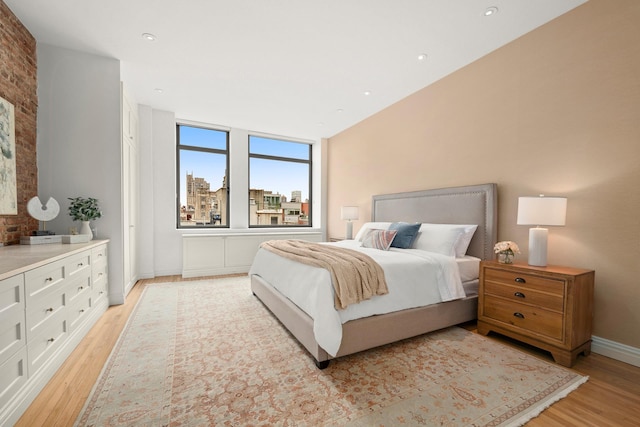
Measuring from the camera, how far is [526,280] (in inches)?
86.5

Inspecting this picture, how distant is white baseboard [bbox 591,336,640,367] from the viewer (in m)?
2.00

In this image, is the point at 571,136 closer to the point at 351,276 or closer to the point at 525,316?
the point at 525,316

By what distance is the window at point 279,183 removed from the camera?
5.93 meters

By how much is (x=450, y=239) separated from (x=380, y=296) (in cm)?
126

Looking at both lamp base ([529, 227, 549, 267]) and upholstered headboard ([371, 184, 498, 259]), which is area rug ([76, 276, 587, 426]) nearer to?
lamp base ([529, 227, 549, 267])

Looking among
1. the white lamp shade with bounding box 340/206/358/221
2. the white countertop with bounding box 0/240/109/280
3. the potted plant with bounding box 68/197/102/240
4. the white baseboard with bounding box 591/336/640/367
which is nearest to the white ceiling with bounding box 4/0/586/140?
the potted plant with bounding box 68/197/102/240

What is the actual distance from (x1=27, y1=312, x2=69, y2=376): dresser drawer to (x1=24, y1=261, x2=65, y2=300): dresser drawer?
221mm

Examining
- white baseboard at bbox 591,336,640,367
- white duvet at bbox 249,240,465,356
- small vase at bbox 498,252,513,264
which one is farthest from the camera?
small vase at bbox 498,252,513,264

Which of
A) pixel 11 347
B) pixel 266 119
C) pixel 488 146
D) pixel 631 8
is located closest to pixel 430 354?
pixel 488 146

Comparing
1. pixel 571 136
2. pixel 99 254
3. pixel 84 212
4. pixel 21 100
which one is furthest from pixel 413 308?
pixel 21 100

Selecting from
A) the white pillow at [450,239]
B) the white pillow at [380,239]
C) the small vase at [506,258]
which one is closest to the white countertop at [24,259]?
the white pillow at [380,239]

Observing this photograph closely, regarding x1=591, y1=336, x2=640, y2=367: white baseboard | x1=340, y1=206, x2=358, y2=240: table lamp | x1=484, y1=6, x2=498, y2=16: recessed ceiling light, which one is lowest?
x1=591, y1=336, x2=640, y2=367: white baseboard

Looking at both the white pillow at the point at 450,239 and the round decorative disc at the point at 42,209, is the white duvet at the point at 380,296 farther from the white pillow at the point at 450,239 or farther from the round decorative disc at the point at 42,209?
the round decorative disc at the point at 42,209

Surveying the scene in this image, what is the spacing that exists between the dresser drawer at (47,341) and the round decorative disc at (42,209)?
1.18 meters
